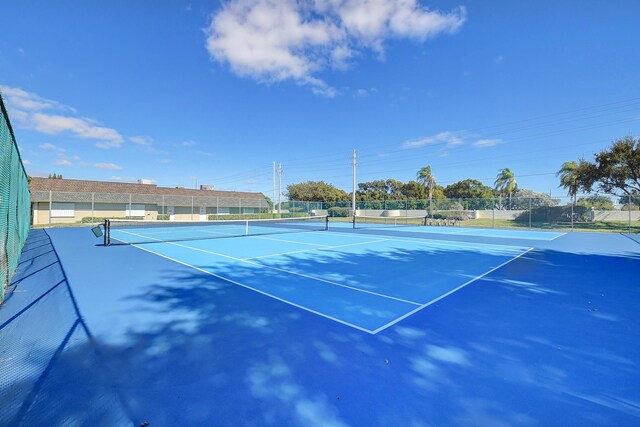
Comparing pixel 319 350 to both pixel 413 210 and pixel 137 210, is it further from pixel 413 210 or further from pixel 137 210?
pixel 137 210

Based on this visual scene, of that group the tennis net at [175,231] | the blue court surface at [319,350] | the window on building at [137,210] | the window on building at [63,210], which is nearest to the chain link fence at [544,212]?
the tennis net at [175,231]

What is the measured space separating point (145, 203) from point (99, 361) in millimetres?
38420

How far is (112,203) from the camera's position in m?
33.8

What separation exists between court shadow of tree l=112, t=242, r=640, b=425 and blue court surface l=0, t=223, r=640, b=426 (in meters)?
0.02

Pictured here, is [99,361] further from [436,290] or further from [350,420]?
[436,290]

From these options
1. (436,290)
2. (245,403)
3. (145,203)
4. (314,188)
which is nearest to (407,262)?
(436,290)

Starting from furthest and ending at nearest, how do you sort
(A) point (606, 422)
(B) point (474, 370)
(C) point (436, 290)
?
(C) point (436, 290), (B) point (474, 370), (A) point (606, 422)

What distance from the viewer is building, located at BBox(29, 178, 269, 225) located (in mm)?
30391

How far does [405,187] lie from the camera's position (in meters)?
67.1

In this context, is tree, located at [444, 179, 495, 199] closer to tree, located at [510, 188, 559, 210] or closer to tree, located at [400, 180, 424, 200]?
tree, located at [400, 180, 424, 200]

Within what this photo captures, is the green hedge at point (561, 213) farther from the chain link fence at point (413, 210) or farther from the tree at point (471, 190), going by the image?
the tree at point (471, 190)

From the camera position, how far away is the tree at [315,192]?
204 feet

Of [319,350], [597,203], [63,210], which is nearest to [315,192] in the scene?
[63,210]

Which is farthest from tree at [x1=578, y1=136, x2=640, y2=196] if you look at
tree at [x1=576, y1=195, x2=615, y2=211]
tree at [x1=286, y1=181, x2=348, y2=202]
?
tree at [x1=286, y1=181, x2=348, y2=202]
